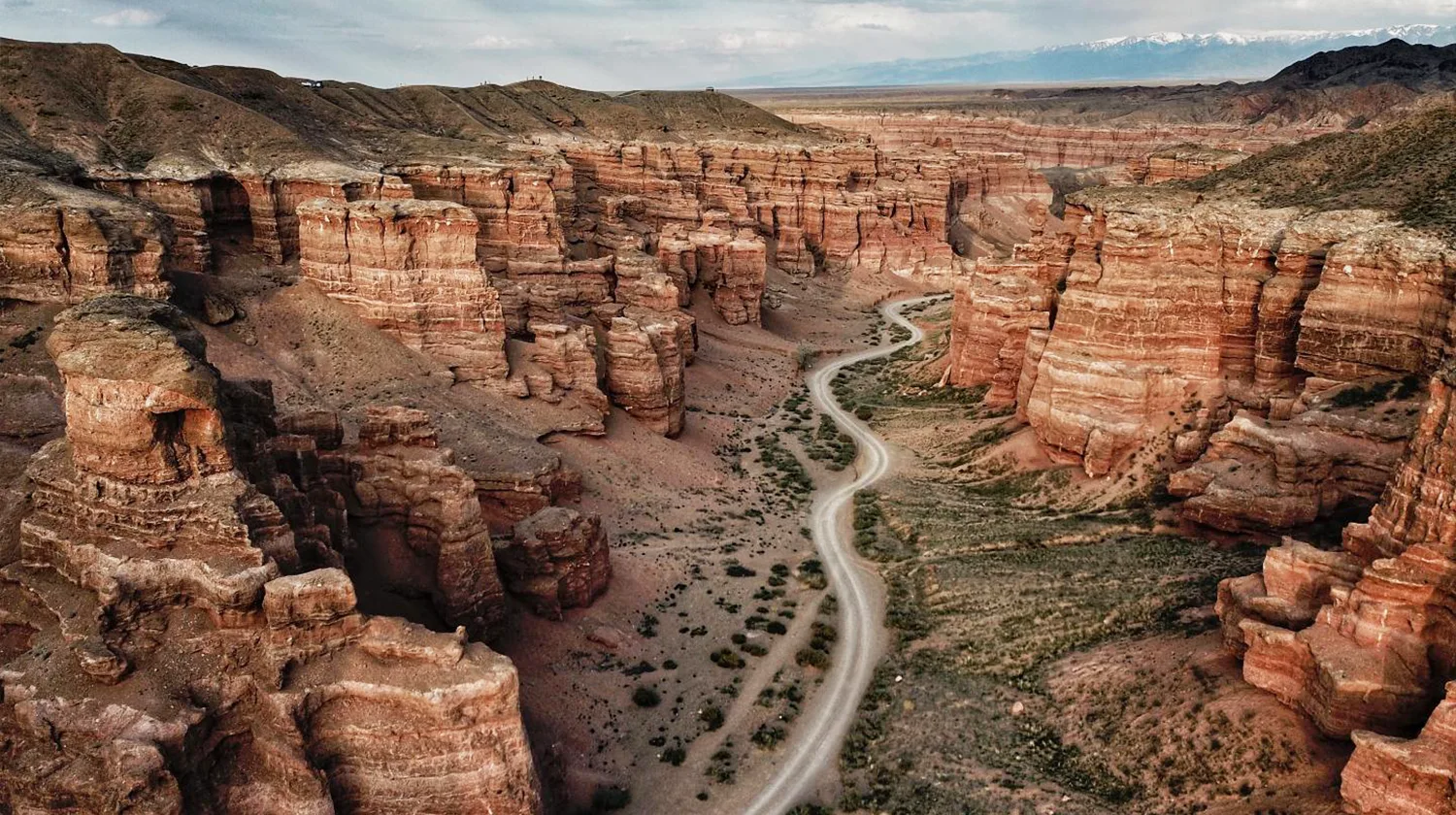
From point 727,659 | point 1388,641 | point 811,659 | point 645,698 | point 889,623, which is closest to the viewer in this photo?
point 1388,641

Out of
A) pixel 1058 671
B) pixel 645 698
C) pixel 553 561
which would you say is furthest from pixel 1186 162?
pixel 645 698

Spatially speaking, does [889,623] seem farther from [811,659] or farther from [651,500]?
[651,500]

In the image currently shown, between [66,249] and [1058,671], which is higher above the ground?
[66,249]

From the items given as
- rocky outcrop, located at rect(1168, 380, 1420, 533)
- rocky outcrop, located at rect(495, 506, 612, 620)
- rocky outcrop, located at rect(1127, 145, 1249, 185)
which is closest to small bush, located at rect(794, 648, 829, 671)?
rocky outcrop, located at rect(495, 506, 612, 620)

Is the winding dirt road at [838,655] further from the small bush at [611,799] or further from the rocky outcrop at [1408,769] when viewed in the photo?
the rocky outcrop at [1408,769]

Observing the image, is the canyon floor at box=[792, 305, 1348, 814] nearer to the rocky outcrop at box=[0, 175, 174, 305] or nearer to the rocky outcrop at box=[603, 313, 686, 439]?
the rocky outcrop at box=[603, 313, 686, 439]

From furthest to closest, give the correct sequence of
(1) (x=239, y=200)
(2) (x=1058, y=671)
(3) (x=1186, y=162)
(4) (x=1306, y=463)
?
(3) (x=1186, y=162) < (1) (x=239, y=200) < (4) (x=1306, y=463) < (2) (x=1058, y=671)

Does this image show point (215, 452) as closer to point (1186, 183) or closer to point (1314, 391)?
point (1314, 391)
